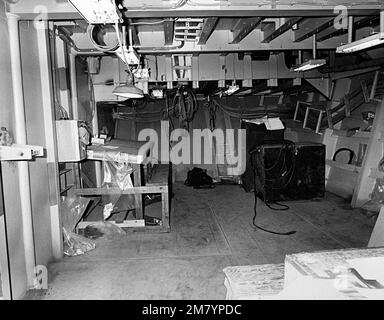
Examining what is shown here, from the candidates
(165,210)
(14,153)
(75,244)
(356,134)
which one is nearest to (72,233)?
(75,244)

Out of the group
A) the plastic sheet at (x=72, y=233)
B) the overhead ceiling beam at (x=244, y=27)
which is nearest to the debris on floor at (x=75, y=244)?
the plastic sheet at (x=72, y=233)

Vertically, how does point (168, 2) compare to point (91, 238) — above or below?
above

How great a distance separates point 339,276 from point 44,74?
2.72 m

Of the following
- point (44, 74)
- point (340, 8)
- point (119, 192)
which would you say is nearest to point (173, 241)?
point (119, 192)

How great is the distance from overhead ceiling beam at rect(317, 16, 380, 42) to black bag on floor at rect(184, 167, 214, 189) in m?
3.77

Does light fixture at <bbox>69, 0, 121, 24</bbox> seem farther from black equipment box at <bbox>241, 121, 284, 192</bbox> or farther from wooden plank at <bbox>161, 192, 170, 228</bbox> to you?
black equipment box at <bbox>241, 121, 284, 192</bbox>

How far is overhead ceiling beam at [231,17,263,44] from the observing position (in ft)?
8.34

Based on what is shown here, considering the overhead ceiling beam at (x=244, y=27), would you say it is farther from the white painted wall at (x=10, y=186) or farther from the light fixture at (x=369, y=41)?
the white painted wall at (x=10, y=186)

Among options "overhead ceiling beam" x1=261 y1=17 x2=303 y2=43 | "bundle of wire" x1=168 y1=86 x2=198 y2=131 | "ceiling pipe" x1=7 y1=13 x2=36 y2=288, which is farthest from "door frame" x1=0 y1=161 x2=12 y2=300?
"bundle of wire" x1=168 y1=86 x2=198 y2=131

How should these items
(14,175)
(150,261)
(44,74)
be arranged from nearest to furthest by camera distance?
1. (14,175)
2. (44,74)
3. (150,261)

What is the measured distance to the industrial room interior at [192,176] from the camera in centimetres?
201

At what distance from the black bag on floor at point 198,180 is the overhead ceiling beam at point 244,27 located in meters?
3.65

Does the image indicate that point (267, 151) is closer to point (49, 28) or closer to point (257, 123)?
point (257, 123)

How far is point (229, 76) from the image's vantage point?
4.20 meters
